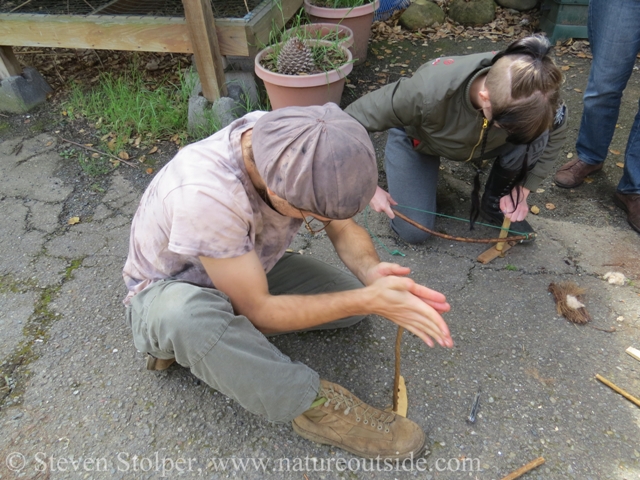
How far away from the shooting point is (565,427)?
1.68m

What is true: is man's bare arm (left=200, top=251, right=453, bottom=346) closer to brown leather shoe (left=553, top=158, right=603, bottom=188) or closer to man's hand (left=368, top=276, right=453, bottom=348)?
man's hand (left=368, top=276, right=453, bottom=348)

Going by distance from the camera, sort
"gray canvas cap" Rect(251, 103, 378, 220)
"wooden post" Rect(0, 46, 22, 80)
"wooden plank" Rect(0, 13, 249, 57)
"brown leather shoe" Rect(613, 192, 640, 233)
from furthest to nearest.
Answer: "wooden post" Rect(0, 46, 22, 80), "wooden plank" Rect(0, 13, 249, 57), "brown leather shoe" Rect(613, 192, 640, 233), "gray canvas cap" Rect(251, 103, 378, 220)

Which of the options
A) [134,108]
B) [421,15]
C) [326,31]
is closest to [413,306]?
[326,31]

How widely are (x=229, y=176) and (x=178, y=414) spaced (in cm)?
93

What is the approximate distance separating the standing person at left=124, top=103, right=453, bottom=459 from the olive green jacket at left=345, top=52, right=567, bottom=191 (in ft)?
2.78

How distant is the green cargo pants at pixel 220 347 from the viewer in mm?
1347

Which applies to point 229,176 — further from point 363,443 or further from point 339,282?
point 363,443

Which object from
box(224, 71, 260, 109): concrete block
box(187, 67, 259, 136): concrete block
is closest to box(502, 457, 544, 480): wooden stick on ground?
box(187, 67, 259, 136): concrete block

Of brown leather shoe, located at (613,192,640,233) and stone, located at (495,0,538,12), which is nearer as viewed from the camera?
brown leather shoe, located at (613,192,640,233)

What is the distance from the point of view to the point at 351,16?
11.6 ft

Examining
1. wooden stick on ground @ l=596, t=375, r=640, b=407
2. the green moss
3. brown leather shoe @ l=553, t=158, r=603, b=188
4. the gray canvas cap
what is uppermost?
the gray canvas cap

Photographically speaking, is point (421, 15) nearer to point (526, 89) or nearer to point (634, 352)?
point (526, 89)

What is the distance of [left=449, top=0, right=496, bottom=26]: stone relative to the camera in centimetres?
455

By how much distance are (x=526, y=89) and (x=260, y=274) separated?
1.13 m
